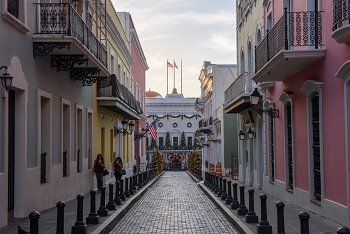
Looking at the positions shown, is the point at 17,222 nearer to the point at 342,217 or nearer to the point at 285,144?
the point at 342,217

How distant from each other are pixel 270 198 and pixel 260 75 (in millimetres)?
4242

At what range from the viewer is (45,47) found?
1309 cm

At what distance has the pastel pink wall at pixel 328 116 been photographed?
11312mm

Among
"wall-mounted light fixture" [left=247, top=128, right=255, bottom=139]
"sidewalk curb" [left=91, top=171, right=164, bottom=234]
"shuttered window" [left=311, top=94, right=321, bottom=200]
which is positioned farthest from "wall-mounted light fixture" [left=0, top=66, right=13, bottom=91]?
"wall-mounted light fixture" [left=247, top=128, right=255, bottom=139]

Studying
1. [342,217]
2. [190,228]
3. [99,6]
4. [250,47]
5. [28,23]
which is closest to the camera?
[342,217]

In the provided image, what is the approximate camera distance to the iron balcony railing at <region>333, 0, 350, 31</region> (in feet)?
32.7

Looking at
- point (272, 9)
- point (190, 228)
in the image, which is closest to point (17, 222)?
point (190, 228)

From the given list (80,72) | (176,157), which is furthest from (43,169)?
(176,157)

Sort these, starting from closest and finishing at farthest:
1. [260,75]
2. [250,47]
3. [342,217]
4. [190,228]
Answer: [342,217] < [190,228] < [260,75] < [250,47]

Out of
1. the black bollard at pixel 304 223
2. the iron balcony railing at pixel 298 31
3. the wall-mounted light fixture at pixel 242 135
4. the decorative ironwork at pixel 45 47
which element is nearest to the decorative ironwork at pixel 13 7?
the decorative ironwork at pixel 45 47

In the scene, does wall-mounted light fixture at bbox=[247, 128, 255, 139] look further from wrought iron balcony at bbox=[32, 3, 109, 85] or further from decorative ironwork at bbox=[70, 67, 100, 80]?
wrought iron balcony at bbox=[32, 3, 109, 85]

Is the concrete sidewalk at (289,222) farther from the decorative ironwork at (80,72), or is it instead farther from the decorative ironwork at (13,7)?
the decorative ironwork at (13,7)

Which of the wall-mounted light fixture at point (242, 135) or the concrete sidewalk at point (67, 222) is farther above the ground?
the wall-mounted light fixture at point (242, 135)

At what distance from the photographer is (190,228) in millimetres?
11891
